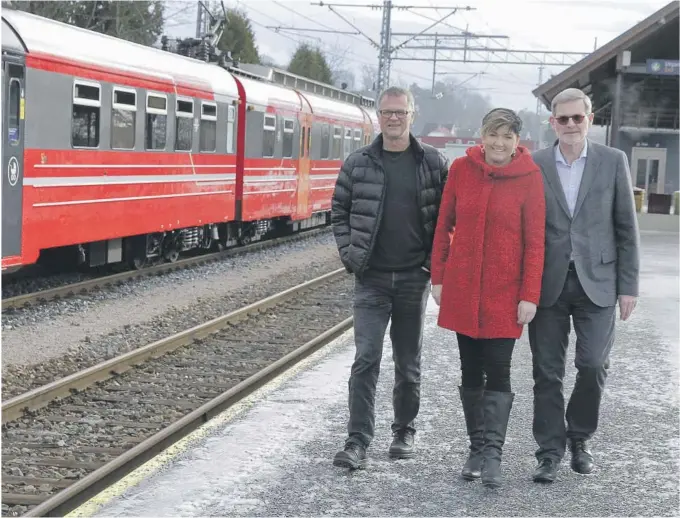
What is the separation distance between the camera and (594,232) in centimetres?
579

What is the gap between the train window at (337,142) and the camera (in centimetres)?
2742

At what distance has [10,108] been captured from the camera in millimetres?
11344

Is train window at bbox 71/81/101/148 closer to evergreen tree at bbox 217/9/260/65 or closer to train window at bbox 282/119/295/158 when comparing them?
train window at bbox 282/119/295/158

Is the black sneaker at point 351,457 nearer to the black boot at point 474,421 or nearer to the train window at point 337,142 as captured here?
the black boot at point 474,421

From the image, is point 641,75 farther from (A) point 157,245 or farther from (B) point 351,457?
(B) point 351,457

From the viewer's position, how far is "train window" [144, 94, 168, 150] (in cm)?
1516

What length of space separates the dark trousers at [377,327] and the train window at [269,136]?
15274 mm

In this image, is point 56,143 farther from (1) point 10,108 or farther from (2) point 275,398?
(2) point 275,398

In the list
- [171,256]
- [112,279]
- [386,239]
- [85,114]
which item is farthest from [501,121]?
[171,256]

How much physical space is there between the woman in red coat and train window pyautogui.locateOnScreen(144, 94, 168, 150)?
32.7ft

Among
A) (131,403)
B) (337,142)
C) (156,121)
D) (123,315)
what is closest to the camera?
(131,403)

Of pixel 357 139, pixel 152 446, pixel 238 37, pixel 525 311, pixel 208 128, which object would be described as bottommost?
pixel 152 446

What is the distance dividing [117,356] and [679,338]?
5.44m

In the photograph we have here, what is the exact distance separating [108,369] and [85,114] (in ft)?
15.7
